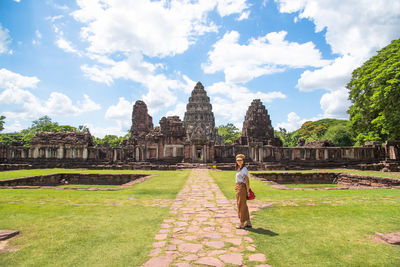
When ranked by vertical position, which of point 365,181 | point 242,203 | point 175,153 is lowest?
point 365,181

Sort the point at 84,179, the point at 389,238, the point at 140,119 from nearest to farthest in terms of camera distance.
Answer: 1. the point at 389,238
2. the point at 84,179
3. the point at 140,119

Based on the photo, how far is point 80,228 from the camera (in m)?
4.84

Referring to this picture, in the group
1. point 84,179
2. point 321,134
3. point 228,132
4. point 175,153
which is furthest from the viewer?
point 228,132

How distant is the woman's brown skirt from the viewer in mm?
4996

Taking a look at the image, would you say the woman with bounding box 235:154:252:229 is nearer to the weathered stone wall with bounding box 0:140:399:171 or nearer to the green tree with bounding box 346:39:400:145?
the green tree with bounding box 346:39:400:145

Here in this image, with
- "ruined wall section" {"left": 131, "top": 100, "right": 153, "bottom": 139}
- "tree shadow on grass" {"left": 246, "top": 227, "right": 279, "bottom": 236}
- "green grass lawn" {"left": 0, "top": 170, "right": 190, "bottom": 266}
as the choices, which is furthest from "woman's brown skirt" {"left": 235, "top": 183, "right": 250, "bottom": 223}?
"ruined wall section" {"left": 131, "top": 100, "right": 153, "bottom": 139}

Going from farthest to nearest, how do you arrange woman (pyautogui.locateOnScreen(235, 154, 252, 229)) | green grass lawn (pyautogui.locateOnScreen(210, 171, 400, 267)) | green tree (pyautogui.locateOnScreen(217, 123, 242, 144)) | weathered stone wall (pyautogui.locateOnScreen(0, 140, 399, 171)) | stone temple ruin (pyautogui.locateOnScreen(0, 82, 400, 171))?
1. green tree (pyautogui.locateOnScreen(217, 123, 242, 144))
2. weathered stone wall (pyautogui.locateOnScreen(0, 140, 399, 171))
3. stone temple ruin (pyautogui.locateOnScreen(0, 82, 400, 171))
4. woman (pyautogui.locateOnScreen(235, 154, 252, 229))
5. green grass lawn (pyautogui.locateOnScreen(210, 171, 400, 267))

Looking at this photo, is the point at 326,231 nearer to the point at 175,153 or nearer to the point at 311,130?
the point at 175,153

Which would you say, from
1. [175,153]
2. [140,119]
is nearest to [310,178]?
[175,153]

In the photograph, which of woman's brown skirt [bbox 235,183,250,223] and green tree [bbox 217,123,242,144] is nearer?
woman's brown skirt [bbox 235,183,250,223]

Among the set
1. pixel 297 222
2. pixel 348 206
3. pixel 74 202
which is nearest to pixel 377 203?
pixel 348 206

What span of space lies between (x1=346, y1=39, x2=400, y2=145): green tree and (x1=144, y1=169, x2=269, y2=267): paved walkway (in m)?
18.5

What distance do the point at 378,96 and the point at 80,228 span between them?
71.7 feet

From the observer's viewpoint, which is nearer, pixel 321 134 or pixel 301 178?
pixel 301 178
